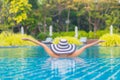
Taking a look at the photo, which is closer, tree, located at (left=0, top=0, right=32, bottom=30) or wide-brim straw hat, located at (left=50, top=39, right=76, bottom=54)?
wide-brim straw hat, located at (left=50, top=39, right=76, bottom=54)

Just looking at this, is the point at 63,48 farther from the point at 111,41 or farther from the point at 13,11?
the point at 13,11

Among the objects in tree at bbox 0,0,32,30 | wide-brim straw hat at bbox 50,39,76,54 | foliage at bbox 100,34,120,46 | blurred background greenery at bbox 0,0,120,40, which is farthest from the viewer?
blurred background greenery at bbox 0,0,120,40

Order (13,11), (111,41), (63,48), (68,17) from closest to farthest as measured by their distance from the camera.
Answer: (63,48), (111,41), (13,11), (68,17)

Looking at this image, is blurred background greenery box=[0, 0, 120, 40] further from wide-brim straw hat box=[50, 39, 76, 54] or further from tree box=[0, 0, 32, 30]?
wide-brim straw hat box=[50, 39, 76, 54]

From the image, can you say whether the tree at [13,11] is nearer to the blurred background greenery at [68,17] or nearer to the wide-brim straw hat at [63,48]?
the blurred background greenery at [68,17]

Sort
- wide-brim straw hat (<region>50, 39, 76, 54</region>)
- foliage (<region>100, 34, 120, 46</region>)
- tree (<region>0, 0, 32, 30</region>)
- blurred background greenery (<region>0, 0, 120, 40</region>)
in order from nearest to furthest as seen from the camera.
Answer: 1. wide-brim straw hat (<region>50, 39, 76, 54</region>)
2. foliage (<region>100, 34, 120, 46</region>)
3. tree (<region>0, 0, 32, 30</region>)
4. blurred background greenery (<region>0, 0, 120, 40</region>)

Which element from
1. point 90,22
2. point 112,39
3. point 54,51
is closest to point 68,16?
point 90,22

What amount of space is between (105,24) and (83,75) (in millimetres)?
22911

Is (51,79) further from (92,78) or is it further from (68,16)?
(68,16)

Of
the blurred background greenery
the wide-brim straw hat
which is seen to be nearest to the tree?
the blurred background greenery

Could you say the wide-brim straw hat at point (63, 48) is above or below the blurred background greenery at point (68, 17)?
below

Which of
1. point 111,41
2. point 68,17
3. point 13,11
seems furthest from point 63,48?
point 68,17

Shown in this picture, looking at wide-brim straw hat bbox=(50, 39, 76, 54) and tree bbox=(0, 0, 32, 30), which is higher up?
tree bbox=(0, 0, 32, 30)

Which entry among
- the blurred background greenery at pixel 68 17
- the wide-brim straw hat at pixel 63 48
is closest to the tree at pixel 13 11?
the blurred background greenery at pixel 68 17
